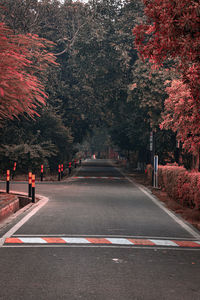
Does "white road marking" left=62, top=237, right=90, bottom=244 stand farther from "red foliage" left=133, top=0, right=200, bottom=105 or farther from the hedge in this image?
the hedge

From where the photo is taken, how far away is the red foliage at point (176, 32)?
27.2 ft

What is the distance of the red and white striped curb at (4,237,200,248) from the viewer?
8430 mm

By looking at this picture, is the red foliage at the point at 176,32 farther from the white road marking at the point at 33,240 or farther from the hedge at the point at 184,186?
the hedge at the point at 184,186

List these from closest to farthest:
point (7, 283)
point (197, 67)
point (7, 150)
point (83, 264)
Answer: point (7, 283), point (83, 264), point (197, 67), point (7, 150)

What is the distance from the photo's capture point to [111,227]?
1026cm

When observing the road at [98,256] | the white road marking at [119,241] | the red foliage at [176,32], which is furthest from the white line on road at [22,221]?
the red foliage at [176,32]

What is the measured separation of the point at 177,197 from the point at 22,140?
1844cm

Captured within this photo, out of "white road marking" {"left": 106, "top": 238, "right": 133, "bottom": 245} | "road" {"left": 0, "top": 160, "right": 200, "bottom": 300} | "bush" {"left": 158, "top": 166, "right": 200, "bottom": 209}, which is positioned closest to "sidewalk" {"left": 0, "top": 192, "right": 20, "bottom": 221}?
"road" {"left": 0, "top": 160, "right": 200, "bottom": 300}

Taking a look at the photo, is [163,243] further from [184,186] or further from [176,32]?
[184,186]

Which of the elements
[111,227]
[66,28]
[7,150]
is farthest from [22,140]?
[111,227]

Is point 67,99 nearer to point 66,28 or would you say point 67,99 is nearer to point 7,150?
point 66,28

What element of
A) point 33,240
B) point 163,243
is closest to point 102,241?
point 163,243

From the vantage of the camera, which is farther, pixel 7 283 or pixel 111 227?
pixel 111 227

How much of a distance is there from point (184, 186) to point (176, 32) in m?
7.34
